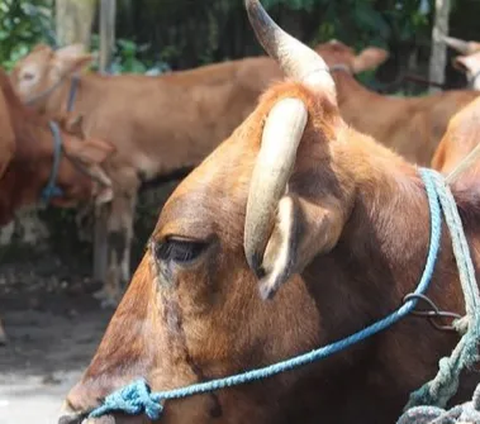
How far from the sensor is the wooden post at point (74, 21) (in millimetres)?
11453

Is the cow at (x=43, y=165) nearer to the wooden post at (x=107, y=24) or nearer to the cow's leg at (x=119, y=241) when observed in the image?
the cow's leg at (x=119, y=241)

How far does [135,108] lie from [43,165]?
4.80 ft

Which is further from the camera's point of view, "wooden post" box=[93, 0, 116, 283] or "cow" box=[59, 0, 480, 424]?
"wooden post" box=[93, 0, 116, 283]

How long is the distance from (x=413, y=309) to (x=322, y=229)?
0.36 meters

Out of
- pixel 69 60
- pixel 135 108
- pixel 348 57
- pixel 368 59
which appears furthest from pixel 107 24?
pixel 368 59

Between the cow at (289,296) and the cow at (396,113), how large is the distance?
6.20m

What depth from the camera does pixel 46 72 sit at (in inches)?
439

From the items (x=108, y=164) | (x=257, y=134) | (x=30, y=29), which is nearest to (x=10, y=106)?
(x=108, y=164)

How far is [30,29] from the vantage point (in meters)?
12.5

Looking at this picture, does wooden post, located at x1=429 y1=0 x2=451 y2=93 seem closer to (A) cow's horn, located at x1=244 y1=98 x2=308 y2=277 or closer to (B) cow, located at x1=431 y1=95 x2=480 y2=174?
(B) cow, located at x1=431 y1=95 x2=480 y2=174

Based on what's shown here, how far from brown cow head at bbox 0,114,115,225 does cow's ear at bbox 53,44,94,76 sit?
718 millimetres

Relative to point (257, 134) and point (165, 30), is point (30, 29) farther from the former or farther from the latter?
point (257, 134)

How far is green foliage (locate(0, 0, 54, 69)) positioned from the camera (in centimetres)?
1234

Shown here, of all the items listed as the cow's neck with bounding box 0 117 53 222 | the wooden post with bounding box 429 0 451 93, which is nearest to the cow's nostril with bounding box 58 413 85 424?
the cow's neck with bounding box 0 117 53 222
